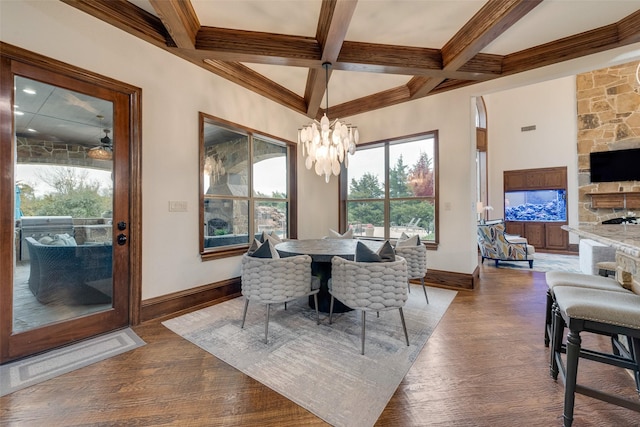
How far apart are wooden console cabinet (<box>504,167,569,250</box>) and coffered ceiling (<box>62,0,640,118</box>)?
215 inches

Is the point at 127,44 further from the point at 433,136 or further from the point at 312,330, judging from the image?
the point at 433,136

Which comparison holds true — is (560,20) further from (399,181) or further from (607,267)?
(399,181)

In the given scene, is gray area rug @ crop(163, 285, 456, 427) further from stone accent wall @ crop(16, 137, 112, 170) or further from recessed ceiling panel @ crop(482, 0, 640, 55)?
recessed ceiling panel @ crop(482, 0, 640, 55)

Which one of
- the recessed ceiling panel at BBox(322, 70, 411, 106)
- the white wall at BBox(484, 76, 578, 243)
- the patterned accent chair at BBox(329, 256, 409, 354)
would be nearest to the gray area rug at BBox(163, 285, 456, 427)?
the patterned accent chair at BBox(329, 256, 409, 354)

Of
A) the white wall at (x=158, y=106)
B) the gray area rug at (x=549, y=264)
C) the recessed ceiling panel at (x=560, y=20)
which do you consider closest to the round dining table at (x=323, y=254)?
the white wall at (x=158, y=106)

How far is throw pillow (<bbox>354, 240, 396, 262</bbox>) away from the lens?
7.07ft

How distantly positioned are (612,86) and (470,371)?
8.33m

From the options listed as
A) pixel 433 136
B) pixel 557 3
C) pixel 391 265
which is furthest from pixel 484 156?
pixel 391 265

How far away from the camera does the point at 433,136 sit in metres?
4.20

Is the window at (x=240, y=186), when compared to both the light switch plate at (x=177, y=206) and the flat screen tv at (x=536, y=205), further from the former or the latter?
the flat screen tv at (x=536, y=205)

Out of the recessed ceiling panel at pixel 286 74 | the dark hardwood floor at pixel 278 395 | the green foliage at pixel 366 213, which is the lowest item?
the dark hardwood floor at pixel 278 395

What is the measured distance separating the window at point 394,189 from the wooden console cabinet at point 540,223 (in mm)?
5052

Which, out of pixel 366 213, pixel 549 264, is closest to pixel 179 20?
pixel 366 213

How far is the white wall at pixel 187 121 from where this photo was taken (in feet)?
7.16
